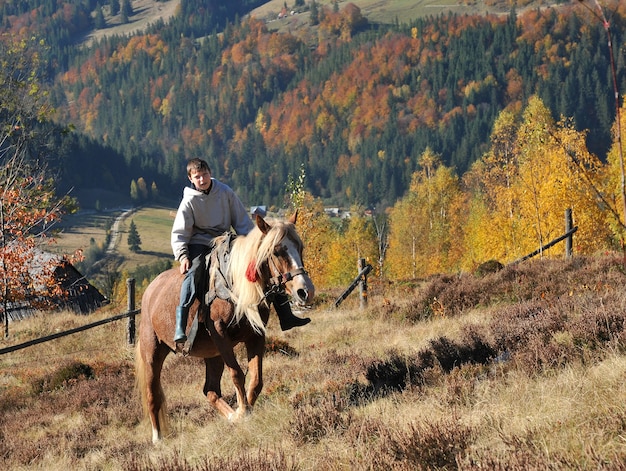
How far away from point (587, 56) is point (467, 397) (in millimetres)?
210638

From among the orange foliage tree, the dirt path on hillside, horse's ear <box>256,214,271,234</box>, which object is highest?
horse's ear <box>256,214,271,234</box>

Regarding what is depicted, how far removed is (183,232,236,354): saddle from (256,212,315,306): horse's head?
0.54 meters

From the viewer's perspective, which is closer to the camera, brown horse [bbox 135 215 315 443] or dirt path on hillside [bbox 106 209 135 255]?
brown horse [bbox 135 215 315 443]

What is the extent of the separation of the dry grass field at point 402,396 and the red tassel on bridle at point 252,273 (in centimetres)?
120

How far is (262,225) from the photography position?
19.8 ft

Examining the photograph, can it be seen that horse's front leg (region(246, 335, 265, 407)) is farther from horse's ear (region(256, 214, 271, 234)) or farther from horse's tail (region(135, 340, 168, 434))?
horse's tail (region(135, 340, 168, 434))

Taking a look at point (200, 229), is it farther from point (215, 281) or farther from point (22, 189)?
point (22, 189)

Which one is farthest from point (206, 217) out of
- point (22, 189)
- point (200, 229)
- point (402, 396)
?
point (22, 189)

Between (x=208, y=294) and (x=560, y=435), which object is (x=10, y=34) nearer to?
(x=208, y=294)

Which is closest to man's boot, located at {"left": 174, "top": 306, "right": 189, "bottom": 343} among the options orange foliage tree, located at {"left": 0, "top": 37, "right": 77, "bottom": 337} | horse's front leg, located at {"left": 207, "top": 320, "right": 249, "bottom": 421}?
horse's front leg, located at {"left": 207, "top": 320, "right": 249, "bottom": 421}

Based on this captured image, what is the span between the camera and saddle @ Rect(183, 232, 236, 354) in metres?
6.44

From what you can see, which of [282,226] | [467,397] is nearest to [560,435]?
[467,397]

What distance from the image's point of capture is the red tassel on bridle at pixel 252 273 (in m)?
6.09

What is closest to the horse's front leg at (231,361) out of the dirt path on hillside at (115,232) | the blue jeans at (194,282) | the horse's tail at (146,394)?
the blue jeans at (194,282)
